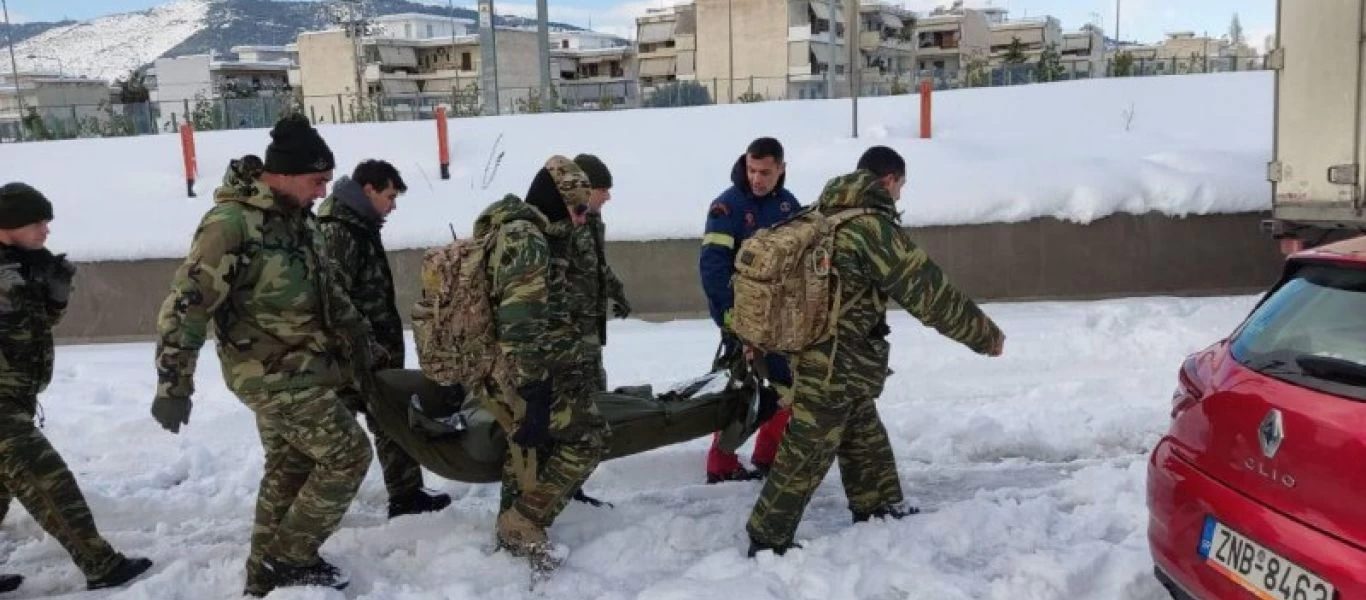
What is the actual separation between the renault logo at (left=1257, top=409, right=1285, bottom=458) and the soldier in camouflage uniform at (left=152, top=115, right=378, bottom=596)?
2.99 m

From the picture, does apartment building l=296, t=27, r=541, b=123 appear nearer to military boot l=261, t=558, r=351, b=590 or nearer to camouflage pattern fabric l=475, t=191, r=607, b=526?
camouflage pattern fabric l=475, t=191, r=607, b=526

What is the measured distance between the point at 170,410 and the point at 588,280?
1.94 m

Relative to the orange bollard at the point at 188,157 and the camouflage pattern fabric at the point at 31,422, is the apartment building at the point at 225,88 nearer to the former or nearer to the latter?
the orange bollard at the point at 188,157

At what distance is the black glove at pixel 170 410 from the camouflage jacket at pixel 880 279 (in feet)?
7.81

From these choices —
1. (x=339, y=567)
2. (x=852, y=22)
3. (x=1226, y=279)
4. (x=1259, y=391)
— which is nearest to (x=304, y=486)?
(x=339, y=567)

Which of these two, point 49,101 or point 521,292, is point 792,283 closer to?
point 521,292

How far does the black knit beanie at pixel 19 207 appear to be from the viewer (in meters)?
3.89

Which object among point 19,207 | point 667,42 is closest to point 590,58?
point 667,42

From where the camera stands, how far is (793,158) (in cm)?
1156

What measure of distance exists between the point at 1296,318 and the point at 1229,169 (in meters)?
8.10

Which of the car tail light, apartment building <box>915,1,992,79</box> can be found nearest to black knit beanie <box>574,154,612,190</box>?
the car tail light

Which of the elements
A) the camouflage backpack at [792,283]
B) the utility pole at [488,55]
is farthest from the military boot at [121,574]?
the utility pole at [488,55]

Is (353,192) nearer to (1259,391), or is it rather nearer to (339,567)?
(339,567)

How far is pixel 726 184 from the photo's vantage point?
424 inches
